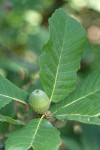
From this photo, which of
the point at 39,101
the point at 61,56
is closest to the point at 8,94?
the point at 39,101

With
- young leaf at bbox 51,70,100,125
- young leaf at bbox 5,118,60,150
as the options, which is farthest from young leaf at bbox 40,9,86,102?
young leaf at bbox 5,118,60,150

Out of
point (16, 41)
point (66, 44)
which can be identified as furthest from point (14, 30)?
point (66, 44)

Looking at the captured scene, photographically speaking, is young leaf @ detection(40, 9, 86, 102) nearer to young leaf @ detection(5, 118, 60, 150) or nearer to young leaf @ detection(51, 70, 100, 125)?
young leaf @ detection(51, 70, 100, 125)

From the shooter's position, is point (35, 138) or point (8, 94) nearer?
point (35, 138)

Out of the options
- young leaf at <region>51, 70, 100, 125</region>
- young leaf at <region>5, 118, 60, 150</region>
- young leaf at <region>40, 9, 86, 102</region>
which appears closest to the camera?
young leaf at <region>5, 118, 60, 150</region>

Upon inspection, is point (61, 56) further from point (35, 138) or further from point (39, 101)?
point (35, 138)

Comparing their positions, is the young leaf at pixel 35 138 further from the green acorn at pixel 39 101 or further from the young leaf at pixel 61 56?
the young leaf at pixel 61 56

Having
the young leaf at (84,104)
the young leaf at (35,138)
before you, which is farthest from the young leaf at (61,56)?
the young leaf at (35,138)
